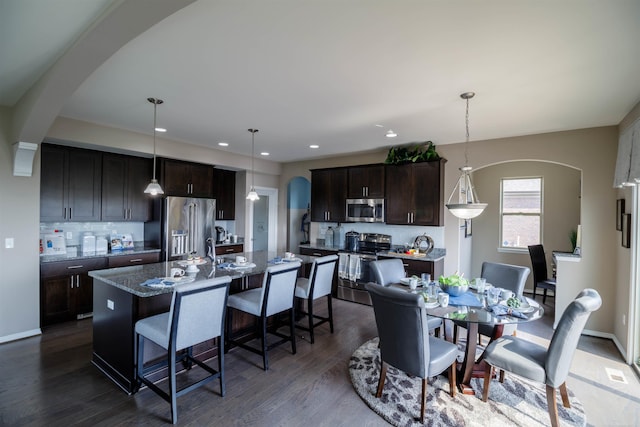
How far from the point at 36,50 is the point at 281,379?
332 cm

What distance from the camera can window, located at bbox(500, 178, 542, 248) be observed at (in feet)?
19.4

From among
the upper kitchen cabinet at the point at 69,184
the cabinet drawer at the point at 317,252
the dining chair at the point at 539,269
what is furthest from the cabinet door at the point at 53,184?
the dining chair at the point at 539,269

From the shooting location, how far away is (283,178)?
23.4ft

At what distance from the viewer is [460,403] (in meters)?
2.46

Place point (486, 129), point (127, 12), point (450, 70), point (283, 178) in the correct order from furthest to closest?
point (283, 178)
point (486, 129)
point (450, 70)
point (127, 12)

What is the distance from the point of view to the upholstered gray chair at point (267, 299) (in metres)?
2.98

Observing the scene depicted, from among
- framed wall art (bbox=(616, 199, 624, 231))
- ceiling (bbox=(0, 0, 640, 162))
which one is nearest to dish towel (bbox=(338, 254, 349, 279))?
ceiling (bbox=(0, 0, 640, 162))

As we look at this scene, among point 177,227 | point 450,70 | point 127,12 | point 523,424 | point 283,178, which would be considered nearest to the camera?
point 127,12

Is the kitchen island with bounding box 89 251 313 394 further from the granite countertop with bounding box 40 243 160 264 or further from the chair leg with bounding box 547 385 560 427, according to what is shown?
the chair leg with bounding box 547 385 560 427

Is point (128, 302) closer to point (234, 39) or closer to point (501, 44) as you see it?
point (234, 39)

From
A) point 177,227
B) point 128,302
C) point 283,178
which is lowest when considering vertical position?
point 128,302

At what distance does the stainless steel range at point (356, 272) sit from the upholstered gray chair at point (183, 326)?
3.08m

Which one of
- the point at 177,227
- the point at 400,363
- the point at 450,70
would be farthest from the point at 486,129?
the point at 177,227

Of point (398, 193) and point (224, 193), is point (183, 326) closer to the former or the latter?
point (398, 193)
